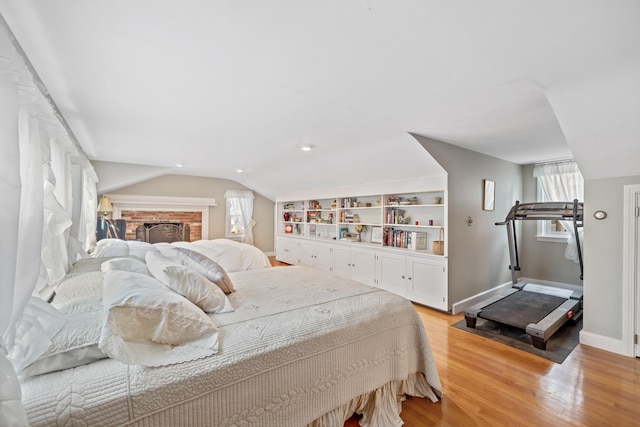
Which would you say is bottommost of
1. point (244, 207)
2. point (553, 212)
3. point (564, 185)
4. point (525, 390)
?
point (525, 390)

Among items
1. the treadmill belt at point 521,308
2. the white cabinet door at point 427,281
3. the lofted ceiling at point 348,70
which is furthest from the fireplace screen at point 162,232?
the treadmill belt at point 521,308

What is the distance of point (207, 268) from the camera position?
2.31 metres

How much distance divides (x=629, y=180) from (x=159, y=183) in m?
7.59

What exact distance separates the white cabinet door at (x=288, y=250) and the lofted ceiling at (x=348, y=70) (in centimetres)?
376

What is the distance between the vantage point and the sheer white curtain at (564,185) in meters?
4.43

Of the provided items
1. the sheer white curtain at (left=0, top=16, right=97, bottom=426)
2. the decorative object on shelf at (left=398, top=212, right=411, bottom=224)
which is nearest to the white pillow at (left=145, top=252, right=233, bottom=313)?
the sheer white curtain at (left=0, top=16, right=97, bottom=426)

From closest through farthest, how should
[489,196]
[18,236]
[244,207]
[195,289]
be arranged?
[18,236] < [195,289] < [489,196] < [244,207]

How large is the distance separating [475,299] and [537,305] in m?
0.74

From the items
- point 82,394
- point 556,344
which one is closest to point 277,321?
point 82,394

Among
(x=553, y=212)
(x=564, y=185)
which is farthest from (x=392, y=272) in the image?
(x=564, y=185)

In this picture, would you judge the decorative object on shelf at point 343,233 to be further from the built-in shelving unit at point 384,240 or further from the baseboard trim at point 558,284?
the baseboard trim at point 558,284

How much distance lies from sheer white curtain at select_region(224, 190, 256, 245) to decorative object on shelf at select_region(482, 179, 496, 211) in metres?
5.53

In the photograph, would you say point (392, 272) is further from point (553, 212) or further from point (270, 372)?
point (270, 372)

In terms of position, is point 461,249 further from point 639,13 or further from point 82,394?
point 82,394
